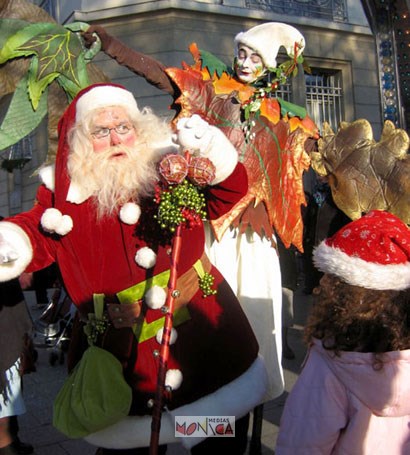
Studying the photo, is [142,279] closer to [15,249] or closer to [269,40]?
[15,249]

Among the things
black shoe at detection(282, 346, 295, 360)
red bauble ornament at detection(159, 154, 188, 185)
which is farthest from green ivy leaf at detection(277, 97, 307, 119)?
black shoe at detection(282, 346, 295, 360)

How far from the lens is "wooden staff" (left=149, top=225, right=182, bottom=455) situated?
183cm

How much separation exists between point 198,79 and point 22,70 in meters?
0.92

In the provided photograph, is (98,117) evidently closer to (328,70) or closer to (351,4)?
(328,70)

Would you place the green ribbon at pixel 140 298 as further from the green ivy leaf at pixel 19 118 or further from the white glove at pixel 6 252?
the green ivy leaf at pixel 19 118

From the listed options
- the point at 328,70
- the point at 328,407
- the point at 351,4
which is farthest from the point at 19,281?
the point at 351,4

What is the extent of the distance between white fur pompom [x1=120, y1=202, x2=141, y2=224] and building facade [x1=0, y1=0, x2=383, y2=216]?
7141 millimetres

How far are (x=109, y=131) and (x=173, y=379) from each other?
3.32 feet

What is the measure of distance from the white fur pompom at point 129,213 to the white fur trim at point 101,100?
433mm

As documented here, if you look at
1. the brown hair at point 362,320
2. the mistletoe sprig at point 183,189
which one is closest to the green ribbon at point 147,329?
the mistletoe sprig at point 183,189

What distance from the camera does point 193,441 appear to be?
6.57ft

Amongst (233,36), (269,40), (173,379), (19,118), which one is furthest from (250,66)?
(233,36)

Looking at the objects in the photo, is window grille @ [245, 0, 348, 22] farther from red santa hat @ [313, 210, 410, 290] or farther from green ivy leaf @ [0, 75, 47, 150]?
red santa hat @ [313, 210, 410, 290]

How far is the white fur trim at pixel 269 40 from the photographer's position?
3020 millimetres
